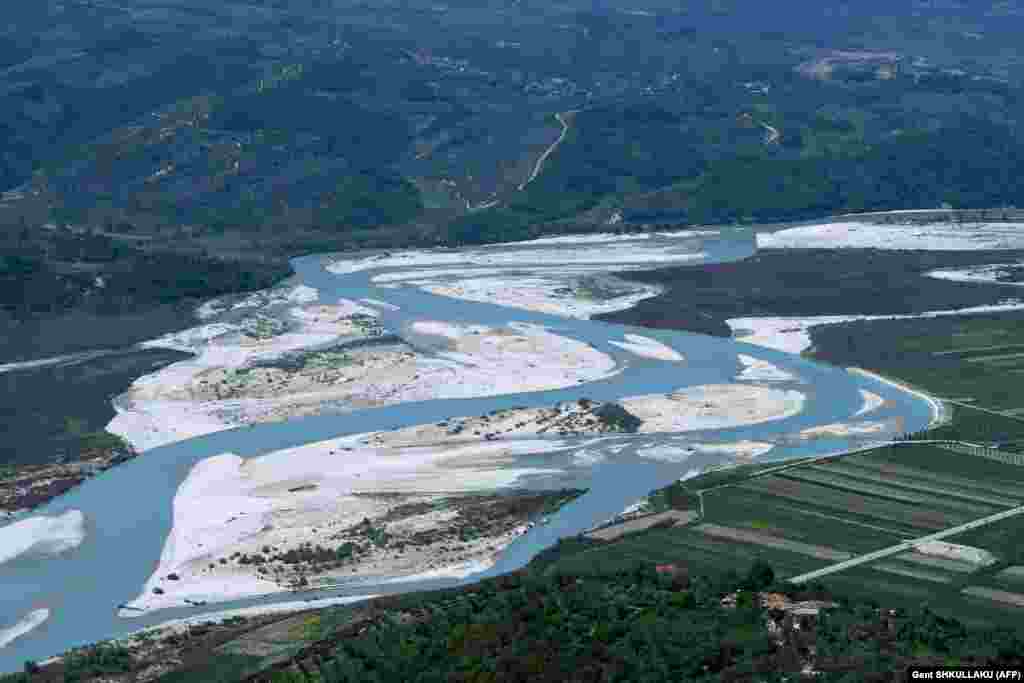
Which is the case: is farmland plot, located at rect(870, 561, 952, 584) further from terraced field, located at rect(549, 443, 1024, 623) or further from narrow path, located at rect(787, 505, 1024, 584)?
narrow path, located at rect(787, 505, 1024, 584)

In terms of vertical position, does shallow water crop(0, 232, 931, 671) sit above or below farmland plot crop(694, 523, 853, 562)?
below

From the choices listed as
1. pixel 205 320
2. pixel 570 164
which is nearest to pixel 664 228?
pixel 570 164

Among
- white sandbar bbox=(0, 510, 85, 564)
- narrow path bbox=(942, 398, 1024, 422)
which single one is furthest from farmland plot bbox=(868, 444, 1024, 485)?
white sandbar bbox=(0, 510, 85, 564)

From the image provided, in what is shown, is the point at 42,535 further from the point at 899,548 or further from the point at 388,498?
the point at 899,548

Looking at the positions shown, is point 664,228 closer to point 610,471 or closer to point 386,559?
point 610,471

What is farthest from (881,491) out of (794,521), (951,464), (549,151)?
(549,151)

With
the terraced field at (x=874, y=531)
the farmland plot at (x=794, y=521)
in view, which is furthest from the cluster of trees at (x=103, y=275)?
the farmland plot at (x=794, y=521)
